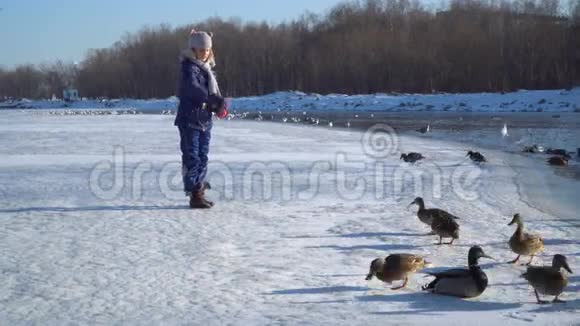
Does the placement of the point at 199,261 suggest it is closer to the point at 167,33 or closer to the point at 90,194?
the point at 90,194

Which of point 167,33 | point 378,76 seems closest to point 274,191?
point 378,76

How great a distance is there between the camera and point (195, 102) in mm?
6227

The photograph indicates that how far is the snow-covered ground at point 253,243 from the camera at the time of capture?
3.65 m

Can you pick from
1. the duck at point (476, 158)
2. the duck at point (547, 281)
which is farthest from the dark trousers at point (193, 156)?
the duck at point (476, 158)

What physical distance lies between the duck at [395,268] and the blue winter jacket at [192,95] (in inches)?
107

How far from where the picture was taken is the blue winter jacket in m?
6.18

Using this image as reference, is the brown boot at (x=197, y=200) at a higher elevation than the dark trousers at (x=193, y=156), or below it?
below

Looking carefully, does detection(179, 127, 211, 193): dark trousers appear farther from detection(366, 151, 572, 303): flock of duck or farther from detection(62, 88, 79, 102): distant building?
detection(62, 88, 79, 102): distant building

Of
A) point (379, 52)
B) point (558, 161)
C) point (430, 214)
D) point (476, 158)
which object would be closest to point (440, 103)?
point (379, 52)

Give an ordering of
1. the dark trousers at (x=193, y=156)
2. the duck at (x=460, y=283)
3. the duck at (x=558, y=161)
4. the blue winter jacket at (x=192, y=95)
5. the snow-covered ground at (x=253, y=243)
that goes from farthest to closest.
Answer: the duck at (x=558, y=161), the dark trousers at (x=193, y=156), the blue winter jacket at (x=192, y=95), the duck at (x=460, y=283), the snow-covered ground at (x=253, y=243)

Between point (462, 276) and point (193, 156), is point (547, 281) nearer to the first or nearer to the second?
point (462, 276)

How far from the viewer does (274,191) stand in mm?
7785

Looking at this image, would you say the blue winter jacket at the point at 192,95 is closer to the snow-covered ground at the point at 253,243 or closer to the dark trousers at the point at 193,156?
the dark trousers at the point at 193,156

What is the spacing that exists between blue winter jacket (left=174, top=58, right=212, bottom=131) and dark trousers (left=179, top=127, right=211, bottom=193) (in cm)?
9
